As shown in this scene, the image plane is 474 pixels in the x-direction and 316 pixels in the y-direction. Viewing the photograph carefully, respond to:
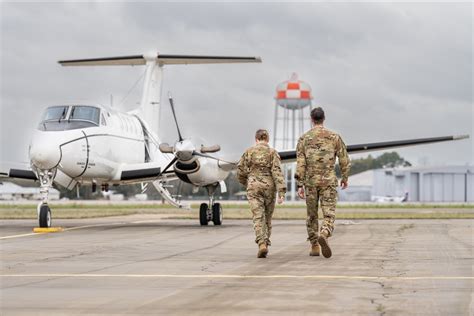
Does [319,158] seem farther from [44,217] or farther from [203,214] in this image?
[203,214]

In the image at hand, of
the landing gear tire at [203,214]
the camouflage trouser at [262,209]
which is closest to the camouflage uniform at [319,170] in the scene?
the camouflage trouser at [262,209]

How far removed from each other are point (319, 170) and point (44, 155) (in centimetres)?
1007

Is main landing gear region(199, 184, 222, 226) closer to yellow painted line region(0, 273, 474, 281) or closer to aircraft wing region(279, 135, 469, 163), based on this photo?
aircraft wing region(279, 135, 469, 163)

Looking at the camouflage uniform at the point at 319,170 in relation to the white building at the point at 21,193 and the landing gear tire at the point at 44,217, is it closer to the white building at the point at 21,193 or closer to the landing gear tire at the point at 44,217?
the landing gear tire at the point at 44,217

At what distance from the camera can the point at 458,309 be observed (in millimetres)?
7832

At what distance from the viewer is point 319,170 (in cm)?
1378

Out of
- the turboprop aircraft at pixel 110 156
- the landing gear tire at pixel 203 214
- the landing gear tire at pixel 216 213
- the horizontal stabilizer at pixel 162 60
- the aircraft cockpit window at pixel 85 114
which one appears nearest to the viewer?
the turboprop aircraft at pixel 110 156

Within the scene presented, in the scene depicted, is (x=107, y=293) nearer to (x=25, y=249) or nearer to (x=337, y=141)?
(x=337, y=141)

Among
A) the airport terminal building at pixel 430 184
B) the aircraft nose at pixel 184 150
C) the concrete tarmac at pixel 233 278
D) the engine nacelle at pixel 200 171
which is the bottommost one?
the concrete tarmac at pixel 233 278

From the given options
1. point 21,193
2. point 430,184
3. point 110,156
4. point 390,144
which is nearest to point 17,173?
point 110,156

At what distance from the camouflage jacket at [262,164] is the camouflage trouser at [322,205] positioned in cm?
68

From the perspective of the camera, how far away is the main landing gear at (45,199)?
21.9m

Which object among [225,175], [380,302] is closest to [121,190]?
[225,175]

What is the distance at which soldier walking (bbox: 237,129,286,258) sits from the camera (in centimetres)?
1414
